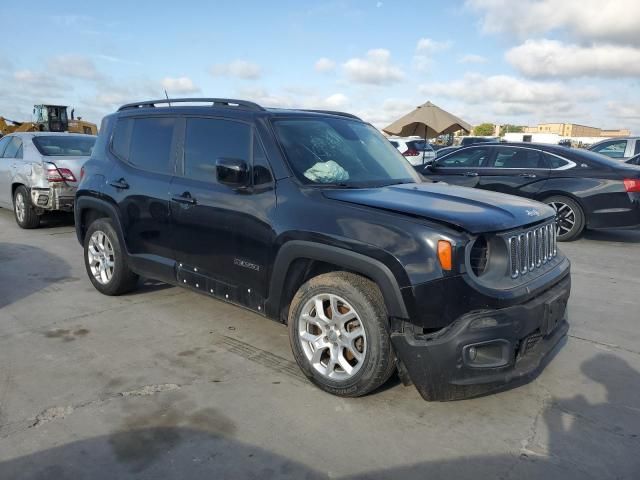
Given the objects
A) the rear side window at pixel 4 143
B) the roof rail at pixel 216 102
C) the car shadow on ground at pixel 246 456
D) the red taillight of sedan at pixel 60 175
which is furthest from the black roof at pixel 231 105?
the rear side window at pixel 4 143

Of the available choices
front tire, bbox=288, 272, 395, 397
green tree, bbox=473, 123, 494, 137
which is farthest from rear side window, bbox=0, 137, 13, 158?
green tree, bbox=473, 123, 494, 137

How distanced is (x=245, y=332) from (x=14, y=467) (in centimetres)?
209

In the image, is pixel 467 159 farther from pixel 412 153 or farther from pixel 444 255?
pixel 412 153

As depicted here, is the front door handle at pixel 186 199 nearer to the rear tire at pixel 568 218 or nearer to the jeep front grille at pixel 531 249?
the jeep front grille at pixel 531 249

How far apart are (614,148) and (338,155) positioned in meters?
13.3

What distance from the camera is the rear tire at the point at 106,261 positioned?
5.15m

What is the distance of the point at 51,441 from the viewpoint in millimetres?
2906

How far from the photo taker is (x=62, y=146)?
360 inches

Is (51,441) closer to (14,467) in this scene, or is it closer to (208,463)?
(14,467)

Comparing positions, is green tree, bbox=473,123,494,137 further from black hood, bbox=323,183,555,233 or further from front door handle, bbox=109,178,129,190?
black hood, bbox=323,183,555,233

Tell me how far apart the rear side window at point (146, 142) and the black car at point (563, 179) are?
189 inches

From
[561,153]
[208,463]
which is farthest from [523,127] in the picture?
[208,463]

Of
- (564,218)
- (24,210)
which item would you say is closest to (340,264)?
(564,218)

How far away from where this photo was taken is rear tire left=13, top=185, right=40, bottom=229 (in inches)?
348
